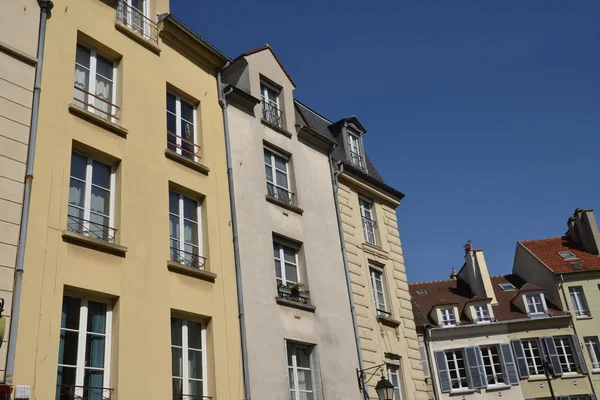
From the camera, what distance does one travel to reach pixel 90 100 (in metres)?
11.6

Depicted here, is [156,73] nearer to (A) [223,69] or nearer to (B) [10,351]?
(A) [223,69]

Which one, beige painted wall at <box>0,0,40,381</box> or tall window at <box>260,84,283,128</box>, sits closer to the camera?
beige painted wall at <box>0,0,40,381</box>

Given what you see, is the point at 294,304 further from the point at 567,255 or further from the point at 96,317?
the point at 567,255

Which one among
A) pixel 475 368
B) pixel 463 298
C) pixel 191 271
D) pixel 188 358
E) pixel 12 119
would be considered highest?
pixel 463 298

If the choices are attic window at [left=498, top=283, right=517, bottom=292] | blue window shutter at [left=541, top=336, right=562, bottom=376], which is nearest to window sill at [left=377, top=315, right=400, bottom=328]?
blue window shutter at [left=541, top=336, right=562, bottom=376]

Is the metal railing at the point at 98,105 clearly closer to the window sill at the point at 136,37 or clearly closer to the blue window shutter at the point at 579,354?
the window sill at the point at 136,37

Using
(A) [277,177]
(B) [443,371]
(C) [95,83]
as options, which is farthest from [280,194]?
(B) [443,371]

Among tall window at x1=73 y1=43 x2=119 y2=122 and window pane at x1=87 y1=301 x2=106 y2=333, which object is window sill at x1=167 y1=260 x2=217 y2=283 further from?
tall window at x1=73 y1=43 x2=119 y2=122

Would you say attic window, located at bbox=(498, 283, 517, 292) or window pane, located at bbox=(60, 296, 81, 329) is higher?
attic window, located at bbox=(498, 283, 517, 292)

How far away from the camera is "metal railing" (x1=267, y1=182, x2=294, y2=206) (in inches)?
608

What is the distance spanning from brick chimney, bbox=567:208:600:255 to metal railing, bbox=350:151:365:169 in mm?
25166

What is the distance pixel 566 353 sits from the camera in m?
34.4

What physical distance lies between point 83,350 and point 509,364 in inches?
1134

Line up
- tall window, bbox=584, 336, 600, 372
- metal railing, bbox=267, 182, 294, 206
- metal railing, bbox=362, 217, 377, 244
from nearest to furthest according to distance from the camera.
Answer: metal railing, bbox=267, 182, 294, 206 < metal railing, bbox=362, 217, 377, 244 < tall window, bbox=584, 336, 600, 372
